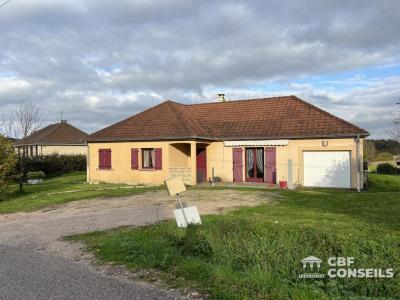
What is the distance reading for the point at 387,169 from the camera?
43312 mm

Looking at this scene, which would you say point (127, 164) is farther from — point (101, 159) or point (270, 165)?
point (270, 165)

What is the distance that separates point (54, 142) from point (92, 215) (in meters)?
36.4

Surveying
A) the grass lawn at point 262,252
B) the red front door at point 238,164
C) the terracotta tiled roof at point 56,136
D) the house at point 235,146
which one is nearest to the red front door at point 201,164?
the house at point 235,146

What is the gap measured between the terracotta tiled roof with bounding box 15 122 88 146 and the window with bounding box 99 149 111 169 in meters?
20.6

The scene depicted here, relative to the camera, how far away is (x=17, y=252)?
8750 millimetres

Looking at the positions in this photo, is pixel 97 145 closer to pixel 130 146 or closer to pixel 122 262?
pixel 130 146

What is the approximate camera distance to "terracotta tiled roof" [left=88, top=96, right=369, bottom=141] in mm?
23453

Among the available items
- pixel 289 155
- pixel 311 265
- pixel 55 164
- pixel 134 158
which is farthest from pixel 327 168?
pixel 55 164

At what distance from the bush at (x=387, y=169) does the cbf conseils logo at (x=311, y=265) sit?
40.1 meters

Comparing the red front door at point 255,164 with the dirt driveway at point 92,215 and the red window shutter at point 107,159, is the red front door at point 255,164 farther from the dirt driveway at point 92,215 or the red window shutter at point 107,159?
the red window shutter at point 107,159

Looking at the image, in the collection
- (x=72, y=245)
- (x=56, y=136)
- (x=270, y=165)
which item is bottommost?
(x=72, y=245)

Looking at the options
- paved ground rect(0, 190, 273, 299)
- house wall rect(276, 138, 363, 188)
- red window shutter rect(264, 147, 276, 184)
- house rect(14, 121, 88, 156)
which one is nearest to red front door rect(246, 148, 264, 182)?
red window shutter rect(264, 147, 276, 184)

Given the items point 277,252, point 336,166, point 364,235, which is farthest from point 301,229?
point 336,166

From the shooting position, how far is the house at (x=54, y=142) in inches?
1861
